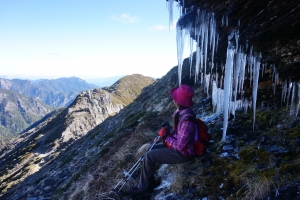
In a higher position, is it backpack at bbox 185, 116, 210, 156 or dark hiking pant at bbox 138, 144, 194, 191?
backpack at bbox 185, 116, 210, 156

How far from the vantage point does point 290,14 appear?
565 centimetres

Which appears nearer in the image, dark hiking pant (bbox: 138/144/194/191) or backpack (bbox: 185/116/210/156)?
backpack (bbox: 185/116/210/156)

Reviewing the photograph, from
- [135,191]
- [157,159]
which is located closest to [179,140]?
[157,159]

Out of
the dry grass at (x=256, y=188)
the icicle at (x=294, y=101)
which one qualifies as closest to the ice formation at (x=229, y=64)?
the icicle at (x=294, y=101)

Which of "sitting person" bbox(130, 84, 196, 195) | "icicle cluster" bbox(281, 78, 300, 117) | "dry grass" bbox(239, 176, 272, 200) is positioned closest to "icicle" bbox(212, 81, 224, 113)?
"icicle cluster" bbox(281, 78, 300, 117)

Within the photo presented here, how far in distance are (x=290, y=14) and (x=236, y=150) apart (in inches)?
155

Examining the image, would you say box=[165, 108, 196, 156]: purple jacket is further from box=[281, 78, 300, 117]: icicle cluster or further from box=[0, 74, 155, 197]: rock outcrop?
box=[0, 74, 155, 197]: rock outcrop

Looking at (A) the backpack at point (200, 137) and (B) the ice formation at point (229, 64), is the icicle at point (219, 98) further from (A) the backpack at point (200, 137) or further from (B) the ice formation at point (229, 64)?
(A) the backpack at point (200, 137)

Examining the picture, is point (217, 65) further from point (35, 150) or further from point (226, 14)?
point (35, 150)

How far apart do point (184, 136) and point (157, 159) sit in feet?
3.92

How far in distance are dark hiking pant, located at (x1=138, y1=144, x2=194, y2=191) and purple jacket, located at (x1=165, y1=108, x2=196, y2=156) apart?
0.18 m

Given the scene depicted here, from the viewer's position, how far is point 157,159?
649 centimetres

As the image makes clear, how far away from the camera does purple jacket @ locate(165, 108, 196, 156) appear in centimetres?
586

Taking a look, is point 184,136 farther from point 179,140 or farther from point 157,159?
point 157,159
